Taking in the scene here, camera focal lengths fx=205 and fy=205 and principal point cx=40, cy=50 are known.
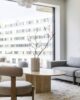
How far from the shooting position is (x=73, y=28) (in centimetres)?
730

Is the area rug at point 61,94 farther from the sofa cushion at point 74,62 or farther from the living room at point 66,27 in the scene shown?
the living room at point 66,27

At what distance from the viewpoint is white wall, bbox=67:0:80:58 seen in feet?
23.3

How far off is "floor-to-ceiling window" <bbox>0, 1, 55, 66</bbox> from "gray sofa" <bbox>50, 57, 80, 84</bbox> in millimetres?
699

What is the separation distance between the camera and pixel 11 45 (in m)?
6.86

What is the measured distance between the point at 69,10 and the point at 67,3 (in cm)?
30

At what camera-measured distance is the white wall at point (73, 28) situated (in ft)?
23.3

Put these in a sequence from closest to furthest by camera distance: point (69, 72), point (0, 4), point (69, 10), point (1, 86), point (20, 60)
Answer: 1. point (1, 86)
2. point (69, 72)
3. point (0, 4)
4. point (20, 60)
5. point (69, 10)

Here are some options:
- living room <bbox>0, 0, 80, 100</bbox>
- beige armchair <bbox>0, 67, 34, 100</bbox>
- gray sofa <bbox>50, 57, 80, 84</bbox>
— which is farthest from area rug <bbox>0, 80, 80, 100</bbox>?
living room <bbox>0, 0, 80, 100</bbox>

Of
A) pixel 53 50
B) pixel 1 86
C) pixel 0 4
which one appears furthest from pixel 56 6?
pixel 1 86

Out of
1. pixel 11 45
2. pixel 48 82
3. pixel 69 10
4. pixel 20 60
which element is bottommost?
pixel 48 82

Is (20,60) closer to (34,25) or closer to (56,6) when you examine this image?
(34,25)

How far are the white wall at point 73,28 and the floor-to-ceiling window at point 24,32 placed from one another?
2.10 ft

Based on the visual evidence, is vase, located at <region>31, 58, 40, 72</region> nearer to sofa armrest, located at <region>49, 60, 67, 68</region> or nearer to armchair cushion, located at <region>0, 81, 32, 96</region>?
armchair cushion, located at <region>0, 81, 32, 96</region>

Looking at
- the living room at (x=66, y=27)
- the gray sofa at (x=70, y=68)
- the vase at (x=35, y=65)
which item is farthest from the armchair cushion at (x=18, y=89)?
the living room at (x=66, y=27)
